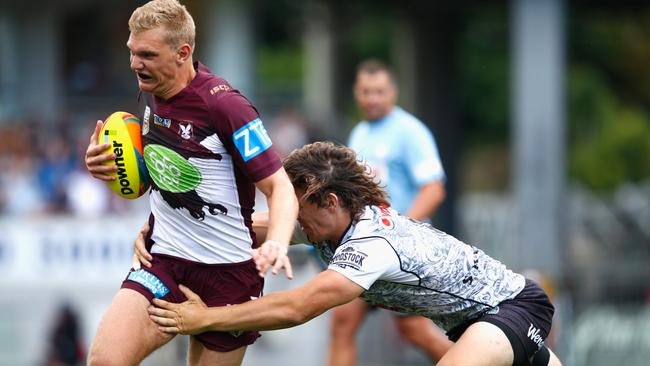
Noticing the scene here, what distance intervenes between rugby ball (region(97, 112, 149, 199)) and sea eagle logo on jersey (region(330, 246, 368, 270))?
3.20 feet

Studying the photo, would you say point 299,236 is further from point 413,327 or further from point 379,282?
point 413,327

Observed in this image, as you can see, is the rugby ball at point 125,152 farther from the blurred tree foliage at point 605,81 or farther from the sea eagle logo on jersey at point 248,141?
the blurred tree foliage at point 605,81

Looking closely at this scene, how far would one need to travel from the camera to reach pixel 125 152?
18.1ft

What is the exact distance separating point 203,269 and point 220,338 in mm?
312

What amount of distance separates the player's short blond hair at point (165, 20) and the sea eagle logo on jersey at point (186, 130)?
335 mm

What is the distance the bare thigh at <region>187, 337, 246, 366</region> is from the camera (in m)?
5.53

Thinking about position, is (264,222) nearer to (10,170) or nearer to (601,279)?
(10,170)

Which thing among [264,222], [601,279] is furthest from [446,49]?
[264,222]

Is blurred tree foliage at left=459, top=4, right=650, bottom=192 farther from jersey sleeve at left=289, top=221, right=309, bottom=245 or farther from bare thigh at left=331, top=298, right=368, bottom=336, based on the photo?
jersey sleeve at left=289, top=221, right=309, bottom=245

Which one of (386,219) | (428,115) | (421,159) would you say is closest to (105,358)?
(386,219)

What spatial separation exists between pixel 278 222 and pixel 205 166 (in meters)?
0.52

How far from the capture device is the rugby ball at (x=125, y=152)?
5.52 m

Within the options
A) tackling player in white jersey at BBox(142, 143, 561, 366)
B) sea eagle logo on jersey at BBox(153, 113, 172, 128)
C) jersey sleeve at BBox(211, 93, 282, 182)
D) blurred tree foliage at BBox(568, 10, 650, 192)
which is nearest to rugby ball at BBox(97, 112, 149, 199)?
sea eagle logo on jersey at BBox(153, 113, 172, 128)

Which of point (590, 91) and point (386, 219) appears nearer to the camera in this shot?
point (386, 219)
